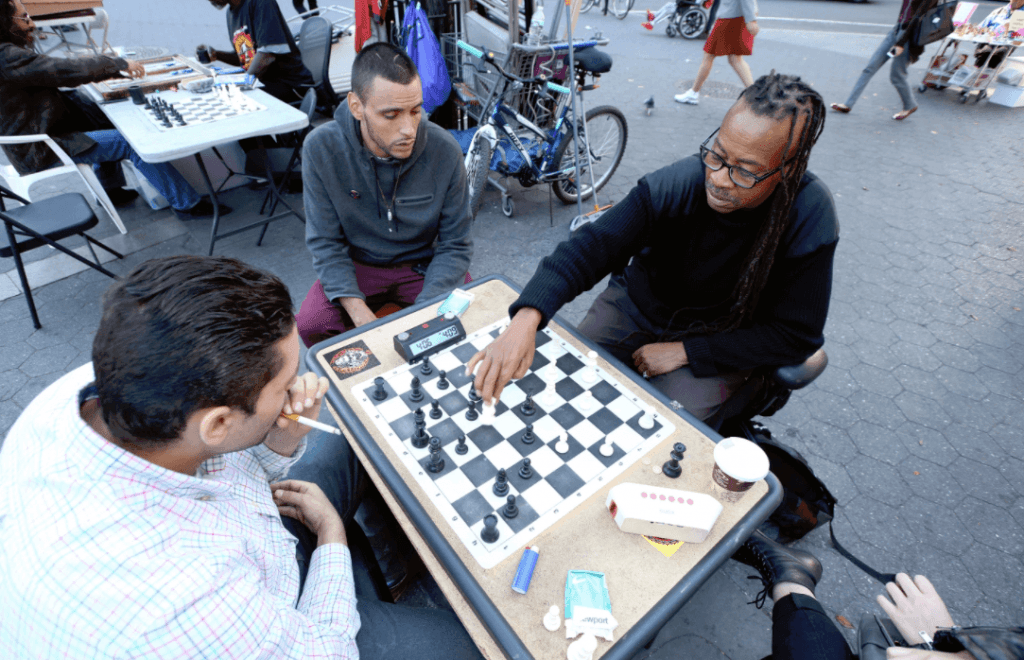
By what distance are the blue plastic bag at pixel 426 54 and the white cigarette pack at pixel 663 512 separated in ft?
11.5

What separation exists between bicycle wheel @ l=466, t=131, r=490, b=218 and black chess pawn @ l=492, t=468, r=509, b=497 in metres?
2.90

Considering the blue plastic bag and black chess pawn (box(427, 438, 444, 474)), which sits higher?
the blue plastic bag

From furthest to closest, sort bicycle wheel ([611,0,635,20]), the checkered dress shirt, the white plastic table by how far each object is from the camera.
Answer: bicycle wheel ([611,0,635,20]), the white plastic table, the checkered dress shirt

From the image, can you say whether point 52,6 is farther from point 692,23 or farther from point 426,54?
point 692,23

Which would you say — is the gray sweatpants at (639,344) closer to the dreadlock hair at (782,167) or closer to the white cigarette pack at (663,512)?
the dreadlock hair at (782,167)

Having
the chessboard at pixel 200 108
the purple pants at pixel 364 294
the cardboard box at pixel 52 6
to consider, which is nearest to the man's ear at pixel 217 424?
the purple pants at pixel 364 294

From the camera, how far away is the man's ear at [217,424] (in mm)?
957

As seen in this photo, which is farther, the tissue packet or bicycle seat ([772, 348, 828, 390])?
bicycle seat ([772, 348, 828, 390])

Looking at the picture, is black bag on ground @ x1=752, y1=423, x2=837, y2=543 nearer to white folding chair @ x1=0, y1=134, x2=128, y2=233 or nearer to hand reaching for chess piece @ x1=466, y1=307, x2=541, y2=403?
hand reaching for chess piece @ x1=466, y1=307, x2=541, y2=403

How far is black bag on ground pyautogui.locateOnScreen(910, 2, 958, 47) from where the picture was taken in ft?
18.4

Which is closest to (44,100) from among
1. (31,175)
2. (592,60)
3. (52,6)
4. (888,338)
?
(31,175)

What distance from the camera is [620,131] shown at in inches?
184

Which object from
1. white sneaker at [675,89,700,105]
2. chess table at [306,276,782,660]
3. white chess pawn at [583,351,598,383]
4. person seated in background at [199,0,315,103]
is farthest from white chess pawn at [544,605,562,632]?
white sneaker at [675,89,700,105]

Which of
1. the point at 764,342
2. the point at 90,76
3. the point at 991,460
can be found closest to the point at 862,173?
the point at 991,460
